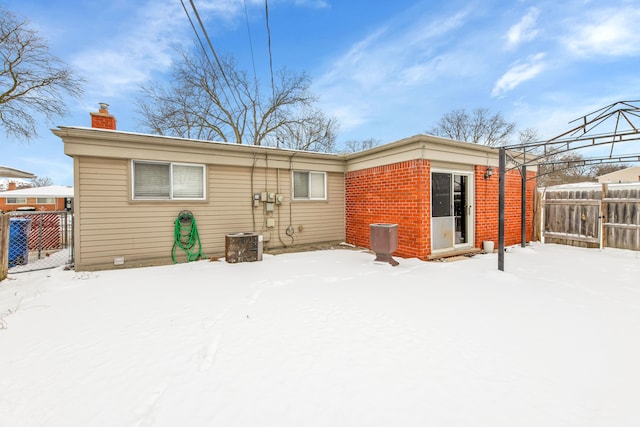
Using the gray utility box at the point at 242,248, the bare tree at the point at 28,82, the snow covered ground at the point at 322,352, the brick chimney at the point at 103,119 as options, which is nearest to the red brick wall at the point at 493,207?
the snow covered ground at the point at 322,352

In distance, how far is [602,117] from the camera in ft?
14.4

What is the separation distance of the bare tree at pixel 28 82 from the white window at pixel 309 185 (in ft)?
47.0

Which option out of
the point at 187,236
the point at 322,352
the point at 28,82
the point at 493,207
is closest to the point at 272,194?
the point at 187,236

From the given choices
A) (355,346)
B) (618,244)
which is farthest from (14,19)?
(618,244)

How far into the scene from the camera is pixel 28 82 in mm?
13711

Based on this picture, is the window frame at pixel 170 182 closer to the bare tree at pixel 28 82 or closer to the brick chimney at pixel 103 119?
the brick chimney at pixel 103 119

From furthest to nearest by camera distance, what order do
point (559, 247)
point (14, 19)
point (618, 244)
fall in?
point (14, 19) < point (559, 247) < point (618, 244)

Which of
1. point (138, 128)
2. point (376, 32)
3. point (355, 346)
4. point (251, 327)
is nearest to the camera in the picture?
point (355, 346)

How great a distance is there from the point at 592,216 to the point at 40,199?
40.7 meters

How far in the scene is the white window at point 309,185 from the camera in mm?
8000

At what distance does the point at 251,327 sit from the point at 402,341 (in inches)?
64.4

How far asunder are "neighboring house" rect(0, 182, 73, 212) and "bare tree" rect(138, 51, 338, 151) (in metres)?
10.8

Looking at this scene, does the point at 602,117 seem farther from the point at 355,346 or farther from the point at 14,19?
the point at 14,19

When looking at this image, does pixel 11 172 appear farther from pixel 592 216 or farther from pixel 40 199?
pixel 40 199
